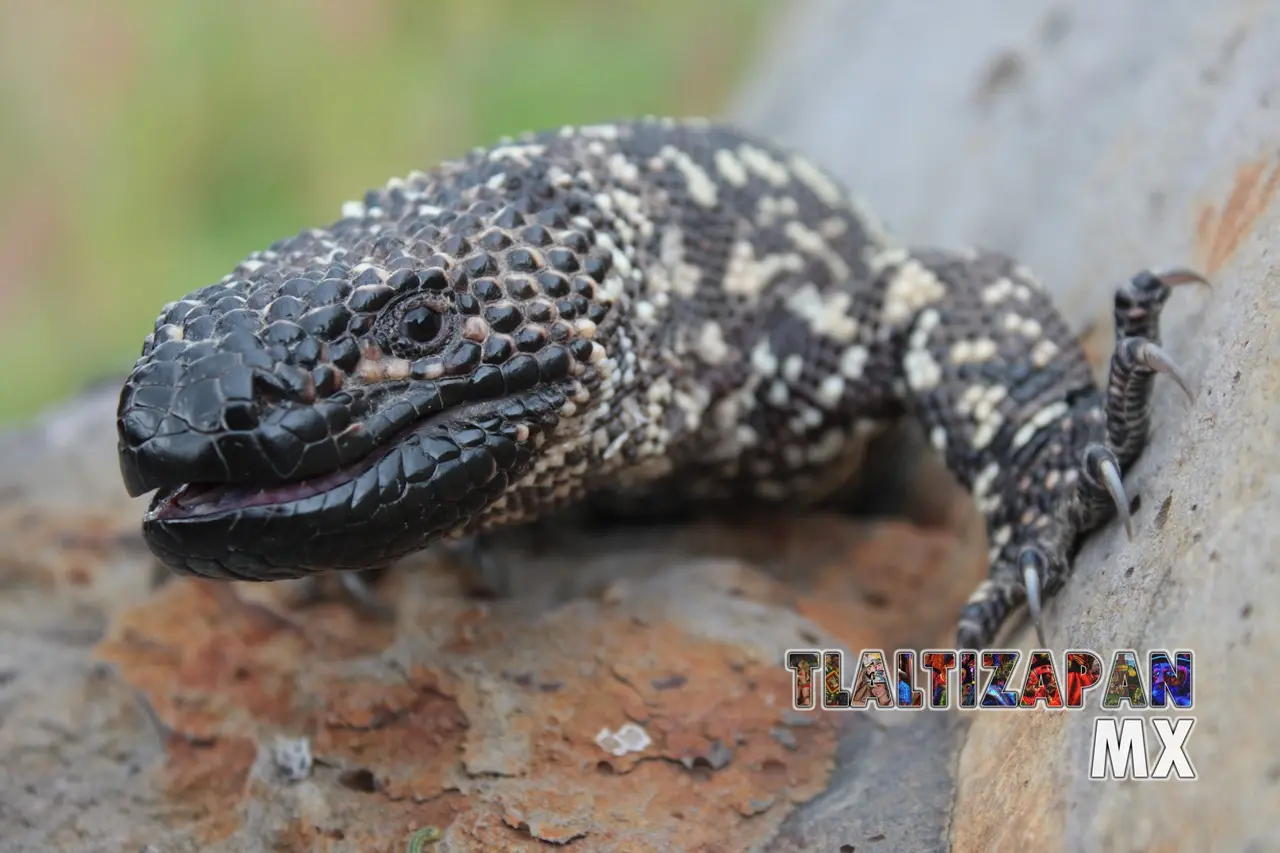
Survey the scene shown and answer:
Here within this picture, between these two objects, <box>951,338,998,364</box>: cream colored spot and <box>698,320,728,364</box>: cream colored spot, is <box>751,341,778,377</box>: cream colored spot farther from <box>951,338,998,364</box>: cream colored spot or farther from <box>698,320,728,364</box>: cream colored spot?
<box>951,338,998,364</box>: cream colored spot

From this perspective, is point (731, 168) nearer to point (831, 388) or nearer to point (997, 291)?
point (831, 388)

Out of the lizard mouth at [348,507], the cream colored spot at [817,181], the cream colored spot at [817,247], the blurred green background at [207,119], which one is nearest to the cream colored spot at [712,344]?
the cream colored spot at [817,247]

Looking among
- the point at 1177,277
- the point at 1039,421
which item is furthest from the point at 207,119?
the point at 1177,277

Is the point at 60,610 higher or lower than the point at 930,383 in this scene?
lower

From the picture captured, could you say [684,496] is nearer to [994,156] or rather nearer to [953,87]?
[994,156]

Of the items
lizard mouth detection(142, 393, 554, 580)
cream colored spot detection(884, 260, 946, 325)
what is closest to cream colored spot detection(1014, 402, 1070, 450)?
cream colored spot detection(884, 260, 946, 325)

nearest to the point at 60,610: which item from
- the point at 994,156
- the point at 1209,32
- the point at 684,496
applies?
the point at 684,496

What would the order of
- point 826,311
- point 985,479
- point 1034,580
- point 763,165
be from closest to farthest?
point 1034,580 < point 985,479 < point 826,311 < point 763,165
